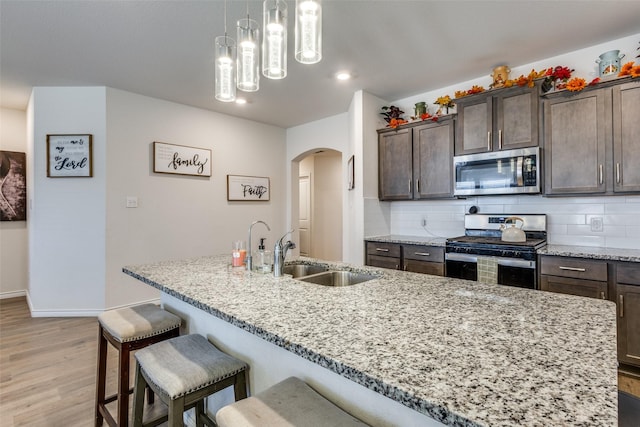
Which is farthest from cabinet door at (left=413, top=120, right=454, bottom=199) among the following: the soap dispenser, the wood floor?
the soap dispenser

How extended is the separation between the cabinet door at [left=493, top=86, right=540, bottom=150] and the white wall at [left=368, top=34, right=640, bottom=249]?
0.39 metres

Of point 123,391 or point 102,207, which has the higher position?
point 102,207

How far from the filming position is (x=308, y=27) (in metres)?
1.33

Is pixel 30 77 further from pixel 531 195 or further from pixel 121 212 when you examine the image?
pixel 531 195

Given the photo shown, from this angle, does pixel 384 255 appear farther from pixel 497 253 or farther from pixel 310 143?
pixel 310 143

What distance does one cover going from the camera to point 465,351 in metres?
0.80

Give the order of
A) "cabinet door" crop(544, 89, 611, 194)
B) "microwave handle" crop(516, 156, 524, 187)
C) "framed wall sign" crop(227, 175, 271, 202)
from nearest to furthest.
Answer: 1. "cabinet door" crop(544, 89, 611, 194)
2. "microwave handle" crop(516, 156, 524, 187)
3. "framed wall sign" crop(227, 175, 271, 202)

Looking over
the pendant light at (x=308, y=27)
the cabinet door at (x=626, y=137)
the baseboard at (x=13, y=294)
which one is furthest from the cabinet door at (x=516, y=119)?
the baseboard at (x=13, y=294)

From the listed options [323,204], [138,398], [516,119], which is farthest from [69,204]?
[516,119]

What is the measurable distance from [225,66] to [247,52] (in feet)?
0.68

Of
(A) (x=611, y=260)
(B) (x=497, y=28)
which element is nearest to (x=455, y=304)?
(A) (x=611, y=260)

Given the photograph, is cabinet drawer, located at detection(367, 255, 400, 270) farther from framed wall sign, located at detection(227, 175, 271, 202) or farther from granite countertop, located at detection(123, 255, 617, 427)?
framed wall sign, located at detection(227, 175, 271, 202)

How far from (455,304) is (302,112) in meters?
3.75

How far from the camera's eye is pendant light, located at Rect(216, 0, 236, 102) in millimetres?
1706
